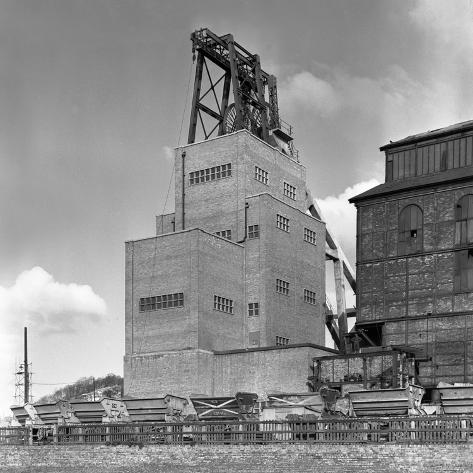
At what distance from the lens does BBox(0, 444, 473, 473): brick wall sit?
98.5ft

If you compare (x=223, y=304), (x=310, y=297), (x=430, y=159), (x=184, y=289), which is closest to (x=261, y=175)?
(x=310, y=297)

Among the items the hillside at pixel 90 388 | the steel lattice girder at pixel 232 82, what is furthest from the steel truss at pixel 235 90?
the hillside at pixel 90 388

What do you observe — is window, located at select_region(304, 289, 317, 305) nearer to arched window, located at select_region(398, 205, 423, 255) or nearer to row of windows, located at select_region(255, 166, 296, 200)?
row of windows, located at select_region(255, 166, 296, 200)

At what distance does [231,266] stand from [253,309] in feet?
10.2

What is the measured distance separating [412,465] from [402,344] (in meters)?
22.8

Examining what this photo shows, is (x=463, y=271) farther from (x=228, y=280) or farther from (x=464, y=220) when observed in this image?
(x=228, y=280)

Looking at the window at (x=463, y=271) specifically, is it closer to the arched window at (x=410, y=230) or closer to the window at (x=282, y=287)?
the arched window at (x=410, y=230)

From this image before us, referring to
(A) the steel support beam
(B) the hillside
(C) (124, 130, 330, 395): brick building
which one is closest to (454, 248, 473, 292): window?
(C) (124, 130, 330, 395): brick building

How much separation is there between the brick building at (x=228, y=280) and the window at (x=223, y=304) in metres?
0.07

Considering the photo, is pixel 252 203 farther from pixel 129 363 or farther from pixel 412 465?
pixel 412 465

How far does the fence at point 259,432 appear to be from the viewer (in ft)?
99.6

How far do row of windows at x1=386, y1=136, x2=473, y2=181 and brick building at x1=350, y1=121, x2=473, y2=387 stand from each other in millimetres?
61

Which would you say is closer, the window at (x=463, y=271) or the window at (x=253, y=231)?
the window at (x=463, y=271)

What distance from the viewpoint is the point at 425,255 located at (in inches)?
2094
